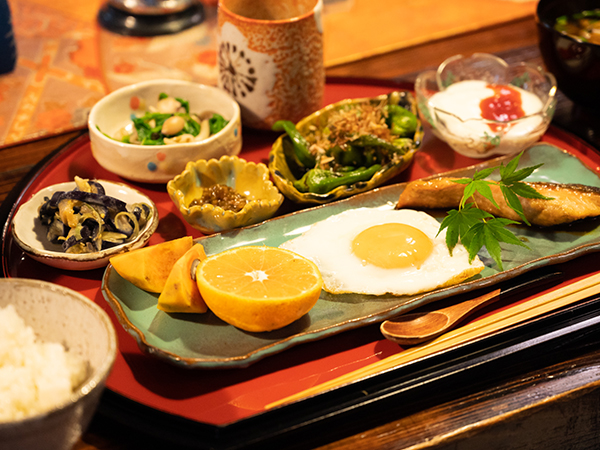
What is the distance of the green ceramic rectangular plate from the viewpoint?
1863mm

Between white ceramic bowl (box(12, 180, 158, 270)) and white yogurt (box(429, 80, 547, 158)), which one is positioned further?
white yogurt (box(429, 80, 547, 158))

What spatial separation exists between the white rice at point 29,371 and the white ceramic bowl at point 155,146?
1144 mm

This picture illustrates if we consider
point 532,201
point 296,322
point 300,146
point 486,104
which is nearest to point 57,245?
point 296,322

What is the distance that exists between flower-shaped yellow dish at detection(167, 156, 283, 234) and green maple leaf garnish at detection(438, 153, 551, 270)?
2.62ft

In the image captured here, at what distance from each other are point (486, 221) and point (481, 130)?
785mm

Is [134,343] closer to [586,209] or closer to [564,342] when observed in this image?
[564,342]

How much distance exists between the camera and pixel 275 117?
10.0 ft

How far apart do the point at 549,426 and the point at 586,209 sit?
102 cm

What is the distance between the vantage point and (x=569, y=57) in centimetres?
306

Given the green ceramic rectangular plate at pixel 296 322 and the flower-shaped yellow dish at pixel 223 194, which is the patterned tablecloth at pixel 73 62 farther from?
the green ceramic rectangular plate at pixel 296 322

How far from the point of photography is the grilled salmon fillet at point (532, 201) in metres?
2.37

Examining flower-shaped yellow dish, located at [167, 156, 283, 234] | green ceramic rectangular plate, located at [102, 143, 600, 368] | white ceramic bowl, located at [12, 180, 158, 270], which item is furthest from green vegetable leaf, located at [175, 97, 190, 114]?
green ceramic rectangular plate, located at [102, 143, 600, 368]

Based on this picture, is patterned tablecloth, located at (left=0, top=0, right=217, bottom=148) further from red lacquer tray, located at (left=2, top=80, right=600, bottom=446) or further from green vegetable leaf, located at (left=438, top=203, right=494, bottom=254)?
green vegetable leaf, located at (left=438, top=203, right=494, bottom=254)

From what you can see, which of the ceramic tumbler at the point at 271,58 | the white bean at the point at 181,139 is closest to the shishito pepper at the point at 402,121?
the ceramic tumbler at the point at 271,58
